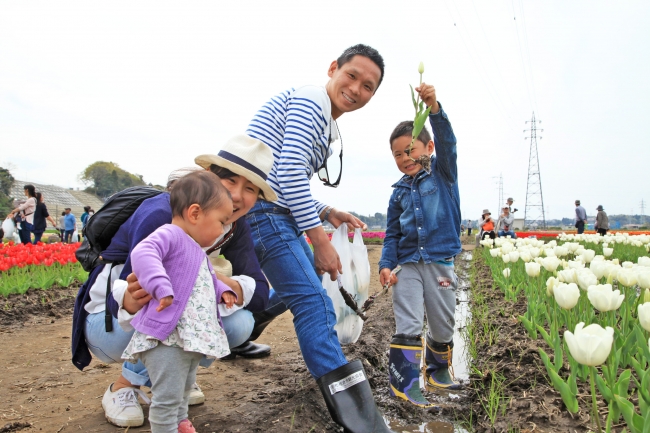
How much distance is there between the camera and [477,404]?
8.22ft

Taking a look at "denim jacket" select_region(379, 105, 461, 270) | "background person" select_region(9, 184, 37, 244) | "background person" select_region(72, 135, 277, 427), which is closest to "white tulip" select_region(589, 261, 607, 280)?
"denim jacket" select_region(379, 105, 461, 270)

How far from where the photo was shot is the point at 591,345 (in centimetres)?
146

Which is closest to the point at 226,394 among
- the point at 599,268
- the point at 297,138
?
the point at 297,138

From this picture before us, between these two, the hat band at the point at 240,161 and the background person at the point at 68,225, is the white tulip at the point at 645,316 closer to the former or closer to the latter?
the hat band at the point at 240,161

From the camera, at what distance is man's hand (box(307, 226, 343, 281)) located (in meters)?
2.16

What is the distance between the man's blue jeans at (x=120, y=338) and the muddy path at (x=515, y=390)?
3.84ft

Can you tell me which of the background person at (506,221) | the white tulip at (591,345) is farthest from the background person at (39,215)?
the background person at (506,221)

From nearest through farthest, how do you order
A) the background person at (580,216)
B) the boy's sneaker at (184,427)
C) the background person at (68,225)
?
the boy's sneaker at (184,427), the background person at (68,225), the background person at (580,216)

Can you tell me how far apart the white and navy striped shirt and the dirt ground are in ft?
3.05

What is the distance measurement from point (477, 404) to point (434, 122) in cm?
157

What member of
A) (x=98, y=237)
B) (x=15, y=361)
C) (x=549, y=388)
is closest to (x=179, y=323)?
(x=98, y=237)

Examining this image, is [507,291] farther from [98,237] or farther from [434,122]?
[98,237]

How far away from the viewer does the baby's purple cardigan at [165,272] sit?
1.55 metres

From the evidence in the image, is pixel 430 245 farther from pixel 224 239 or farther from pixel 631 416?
pixel 631 416
